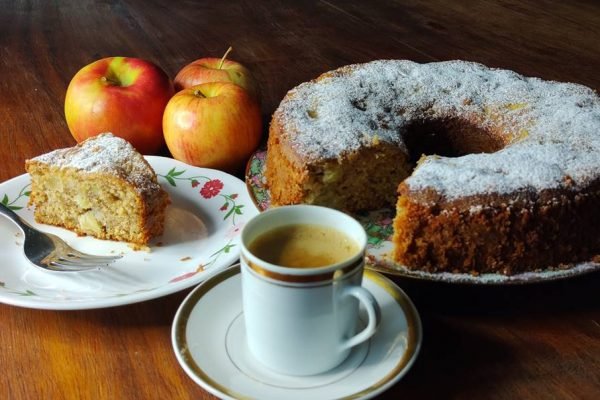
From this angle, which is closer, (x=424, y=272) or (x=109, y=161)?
(x=424, y=272)

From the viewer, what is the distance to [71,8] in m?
2.67

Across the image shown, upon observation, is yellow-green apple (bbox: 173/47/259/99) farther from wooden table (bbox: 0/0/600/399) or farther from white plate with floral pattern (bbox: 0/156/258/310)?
white plate with floral pattern (bbox: 0/156/258/310)

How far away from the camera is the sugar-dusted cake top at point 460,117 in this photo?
1177 mm

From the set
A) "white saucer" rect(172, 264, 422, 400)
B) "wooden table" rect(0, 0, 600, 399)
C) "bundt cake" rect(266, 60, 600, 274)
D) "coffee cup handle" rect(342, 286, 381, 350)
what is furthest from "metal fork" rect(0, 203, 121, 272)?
"coffee cup handle" rect(342, 286, 381, 350)

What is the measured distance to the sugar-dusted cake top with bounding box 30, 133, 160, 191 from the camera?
132 centimetres

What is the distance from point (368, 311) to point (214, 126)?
0.72 meters

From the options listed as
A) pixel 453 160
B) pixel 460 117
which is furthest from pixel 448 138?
pixel 453 160

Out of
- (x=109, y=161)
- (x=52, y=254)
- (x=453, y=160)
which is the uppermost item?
(x=453, y=160)

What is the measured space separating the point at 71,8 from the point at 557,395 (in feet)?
7.75

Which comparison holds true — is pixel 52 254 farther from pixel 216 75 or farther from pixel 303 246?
pixel 216 75

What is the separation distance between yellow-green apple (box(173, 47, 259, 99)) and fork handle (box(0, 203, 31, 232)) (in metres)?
0.57

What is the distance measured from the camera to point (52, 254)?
1236mm

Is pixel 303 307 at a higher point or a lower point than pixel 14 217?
higher

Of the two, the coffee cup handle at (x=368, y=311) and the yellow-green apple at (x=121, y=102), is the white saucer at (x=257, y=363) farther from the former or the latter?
the yellow-green apple at (x=121, y=102)
